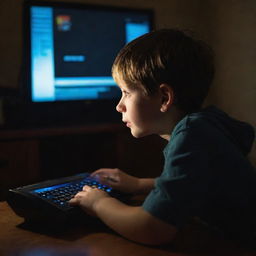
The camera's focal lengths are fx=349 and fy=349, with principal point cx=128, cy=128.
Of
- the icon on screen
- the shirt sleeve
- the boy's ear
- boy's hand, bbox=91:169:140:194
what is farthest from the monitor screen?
the shirt sleeve

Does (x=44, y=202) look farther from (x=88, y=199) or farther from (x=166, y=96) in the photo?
(x=166, y=96)

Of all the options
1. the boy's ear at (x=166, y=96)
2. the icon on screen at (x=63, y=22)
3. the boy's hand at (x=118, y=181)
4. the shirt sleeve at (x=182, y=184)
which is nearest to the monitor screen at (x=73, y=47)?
the icon on screen at (x=63, y=22)

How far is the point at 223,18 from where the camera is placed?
2275 millimetres

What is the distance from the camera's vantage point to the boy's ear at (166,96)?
29.6 inches

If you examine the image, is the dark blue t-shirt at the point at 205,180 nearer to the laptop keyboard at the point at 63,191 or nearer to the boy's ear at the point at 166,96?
the boy's ear at the point at 166,96

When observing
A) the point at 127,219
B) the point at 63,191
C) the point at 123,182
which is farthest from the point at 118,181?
the point at 127,219

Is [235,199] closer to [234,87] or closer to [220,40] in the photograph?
[234,87]

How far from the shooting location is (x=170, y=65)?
734 mm

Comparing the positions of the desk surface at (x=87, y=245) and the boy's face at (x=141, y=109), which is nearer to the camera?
the desk surface at (x=87, y=245)

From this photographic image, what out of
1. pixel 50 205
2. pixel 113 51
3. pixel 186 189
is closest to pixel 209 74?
pixel 186 189

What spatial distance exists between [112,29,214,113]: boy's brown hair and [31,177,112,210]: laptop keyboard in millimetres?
248

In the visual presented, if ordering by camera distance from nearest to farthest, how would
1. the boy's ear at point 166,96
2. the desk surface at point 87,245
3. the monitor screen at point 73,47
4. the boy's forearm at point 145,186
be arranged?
the desk surface at point 87,245 < the boy's ear at point 166,96 < the boy's forearm at point 145,186 < the monitor screen at point 73,47

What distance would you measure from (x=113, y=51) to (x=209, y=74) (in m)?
1.15

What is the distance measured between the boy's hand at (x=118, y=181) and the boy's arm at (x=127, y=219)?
0.48ft
